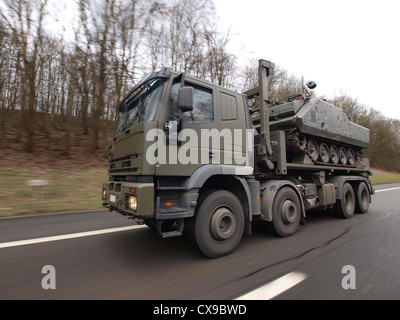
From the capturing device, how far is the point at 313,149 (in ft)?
19.6

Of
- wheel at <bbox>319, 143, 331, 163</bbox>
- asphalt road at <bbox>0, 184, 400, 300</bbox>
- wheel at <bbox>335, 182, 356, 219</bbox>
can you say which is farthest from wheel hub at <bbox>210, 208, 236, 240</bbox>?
wheel at <bbox>335, 182, 356, 219</bbox>

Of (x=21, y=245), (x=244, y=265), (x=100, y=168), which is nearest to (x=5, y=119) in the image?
(x=100, y=168)

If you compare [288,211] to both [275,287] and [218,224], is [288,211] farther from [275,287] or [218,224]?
[275,287]

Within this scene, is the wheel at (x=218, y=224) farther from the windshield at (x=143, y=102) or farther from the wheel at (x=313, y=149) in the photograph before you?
the wheel at (x=313, y=149)

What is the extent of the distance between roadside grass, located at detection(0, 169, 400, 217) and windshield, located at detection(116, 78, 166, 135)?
13.1 feet

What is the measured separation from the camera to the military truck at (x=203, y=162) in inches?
119

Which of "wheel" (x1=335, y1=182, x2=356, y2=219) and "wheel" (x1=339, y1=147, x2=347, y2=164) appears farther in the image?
"wheel" (x1=339, y1=147, x2=347, y2=164)

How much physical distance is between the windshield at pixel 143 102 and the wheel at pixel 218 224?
148cm

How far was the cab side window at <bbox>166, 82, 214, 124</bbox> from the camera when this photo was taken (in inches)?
127

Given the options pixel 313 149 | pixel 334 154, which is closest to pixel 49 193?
pixel 313 149

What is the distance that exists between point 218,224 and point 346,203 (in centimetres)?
499

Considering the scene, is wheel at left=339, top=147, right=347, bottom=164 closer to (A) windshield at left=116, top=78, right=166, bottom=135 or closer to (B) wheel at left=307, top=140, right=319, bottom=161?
(B) wheel at left=307, top=140, right=319, bottom=161

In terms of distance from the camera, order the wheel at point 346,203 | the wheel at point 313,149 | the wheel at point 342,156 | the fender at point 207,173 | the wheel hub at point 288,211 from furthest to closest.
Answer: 1. the wheel at point 342,156
2. the wheel at point 346,203
3. the wheel at point 313,149
4. the wheel hub at point 288,211
5. the fender at point 207,173

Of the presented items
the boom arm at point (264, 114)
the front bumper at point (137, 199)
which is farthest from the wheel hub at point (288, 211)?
the front bumper at point (137, 199)
